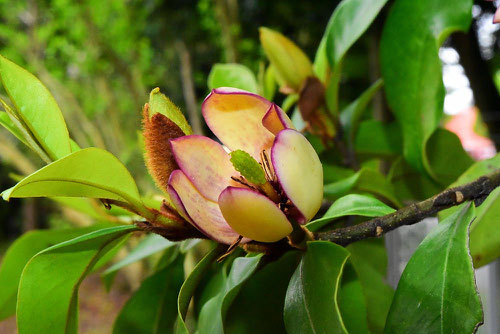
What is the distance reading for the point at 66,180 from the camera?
0.24m

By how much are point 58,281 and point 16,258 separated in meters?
0.14

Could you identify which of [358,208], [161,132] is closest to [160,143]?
[161,132]

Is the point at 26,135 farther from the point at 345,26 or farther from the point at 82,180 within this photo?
the point at 345,26

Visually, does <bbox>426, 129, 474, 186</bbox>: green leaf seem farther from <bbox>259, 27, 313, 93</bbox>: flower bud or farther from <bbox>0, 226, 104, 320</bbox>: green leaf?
<bbox>0, 226, 104, 320</bbox>: green leaf

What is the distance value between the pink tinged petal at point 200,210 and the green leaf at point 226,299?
0.10 feet

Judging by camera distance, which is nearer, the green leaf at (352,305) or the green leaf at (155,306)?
the green leaf at (352,305)

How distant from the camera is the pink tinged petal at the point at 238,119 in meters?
0.25

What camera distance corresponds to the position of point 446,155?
44 cm

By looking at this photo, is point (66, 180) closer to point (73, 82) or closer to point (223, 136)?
point (223, 136)

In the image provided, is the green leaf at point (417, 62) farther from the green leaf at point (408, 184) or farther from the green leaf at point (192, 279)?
the green leaf at point (192, 279)

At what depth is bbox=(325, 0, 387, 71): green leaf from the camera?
393 millimetres

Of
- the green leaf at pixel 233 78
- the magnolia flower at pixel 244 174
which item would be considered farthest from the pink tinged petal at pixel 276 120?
the green leaf at pixel 233 78

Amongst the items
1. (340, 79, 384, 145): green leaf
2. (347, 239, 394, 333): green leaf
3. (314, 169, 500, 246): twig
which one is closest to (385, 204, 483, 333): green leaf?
(314, 169, 500, 246): twig

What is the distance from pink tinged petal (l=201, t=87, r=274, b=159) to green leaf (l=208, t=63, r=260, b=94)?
0.18 m
